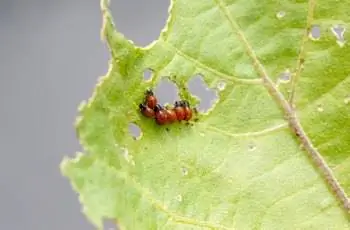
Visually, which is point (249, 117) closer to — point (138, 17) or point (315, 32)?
point (315, 32)

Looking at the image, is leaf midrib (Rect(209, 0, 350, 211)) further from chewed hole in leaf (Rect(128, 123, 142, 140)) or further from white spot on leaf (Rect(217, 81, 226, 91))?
chewed hole in leaf (Rect(128, 123, 142, 140))

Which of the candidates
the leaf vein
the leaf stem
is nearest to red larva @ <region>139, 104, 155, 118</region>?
the leaf vein

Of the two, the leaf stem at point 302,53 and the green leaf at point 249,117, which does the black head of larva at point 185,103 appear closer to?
the green leaf at point 249,117

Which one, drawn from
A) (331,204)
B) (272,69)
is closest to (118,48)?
(272,69)

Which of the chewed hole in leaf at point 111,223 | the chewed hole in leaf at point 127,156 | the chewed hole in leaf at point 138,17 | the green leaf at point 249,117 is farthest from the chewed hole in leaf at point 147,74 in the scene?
the chewed hole in leaf at point 138,17

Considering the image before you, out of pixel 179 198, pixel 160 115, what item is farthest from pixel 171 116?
pixel 179 198
